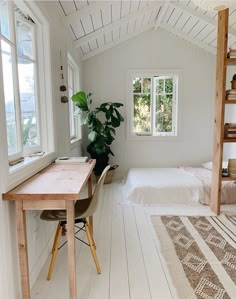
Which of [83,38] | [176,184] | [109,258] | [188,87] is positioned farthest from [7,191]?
[188,87]

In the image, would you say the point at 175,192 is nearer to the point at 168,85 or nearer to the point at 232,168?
the point at 232,168

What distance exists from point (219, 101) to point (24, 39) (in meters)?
2.22

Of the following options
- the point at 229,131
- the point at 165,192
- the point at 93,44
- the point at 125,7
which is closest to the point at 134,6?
the point at 125,7

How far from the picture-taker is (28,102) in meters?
2.25

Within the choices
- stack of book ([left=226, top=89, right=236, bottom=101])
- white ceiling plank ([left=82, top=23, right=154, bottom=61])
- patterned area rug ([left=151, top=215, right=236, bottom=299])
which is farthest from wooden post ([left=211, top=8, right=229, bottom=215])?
white ceiling plank ([left=82, top=23, right=154, bottom=61])

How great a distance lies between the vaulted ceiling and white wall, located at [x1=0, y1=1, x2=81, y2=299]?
0.27 meters

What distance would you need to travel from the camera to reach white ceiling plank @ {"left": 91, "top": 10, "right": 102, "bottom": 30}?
319 centimetres

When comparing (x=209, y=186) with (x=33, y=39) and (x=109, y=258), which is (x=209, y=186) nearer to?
(x=109, y=258)

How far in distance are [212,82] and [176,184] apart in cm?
239

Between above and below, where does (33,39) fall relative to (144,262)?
above

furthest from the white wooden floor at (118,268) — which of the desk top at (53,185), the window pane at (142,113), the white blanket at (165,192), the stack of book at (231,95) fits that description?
the window pane at (142,113)

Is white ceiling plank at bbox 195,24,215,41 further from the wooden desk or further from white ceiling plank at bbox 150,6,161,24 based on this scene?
the wooden desk

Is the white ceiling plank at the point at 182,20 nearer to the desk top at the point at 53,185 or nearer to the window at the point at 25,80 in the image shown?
the window at the point at 25,80

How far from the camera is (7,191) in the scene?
57.7 inches
